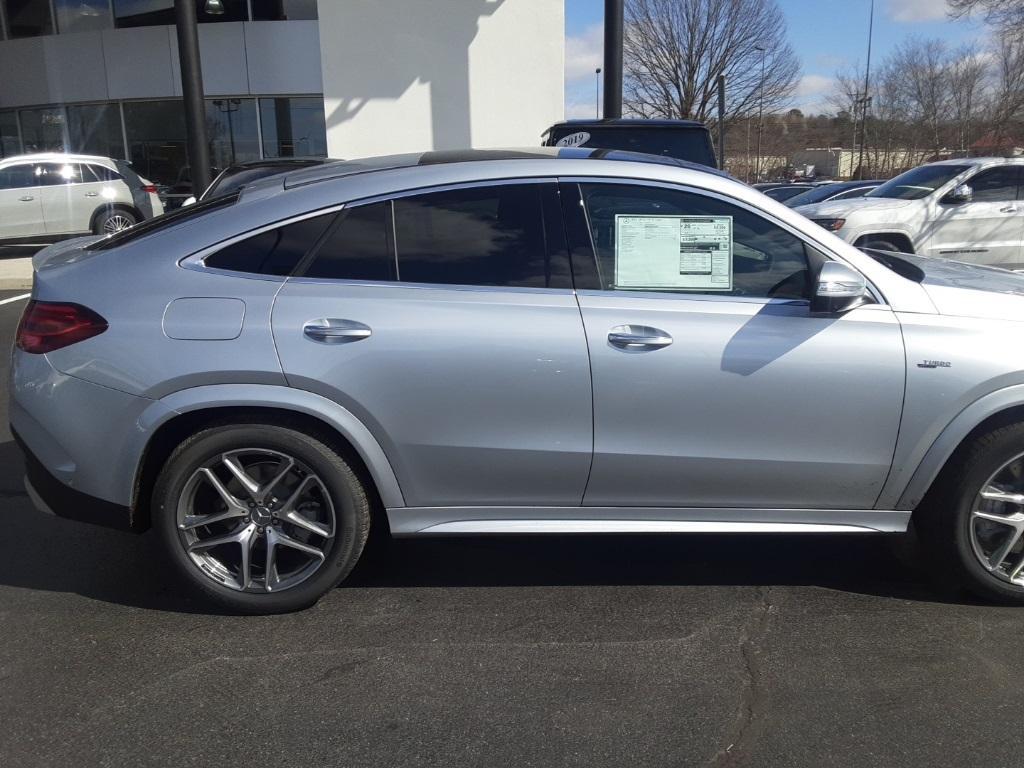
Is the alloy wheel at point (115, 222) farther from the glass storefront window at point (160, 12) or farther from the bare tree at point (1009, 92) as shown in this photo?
the bare tree at point (1009, 92)

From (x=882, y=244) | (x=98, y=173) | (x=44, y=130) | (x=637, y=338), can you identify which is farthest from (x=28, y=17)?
(x=637, y=338)

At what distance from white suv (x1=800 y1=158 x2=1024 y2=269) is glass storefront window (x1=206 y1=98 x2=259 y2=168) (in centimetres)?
1341

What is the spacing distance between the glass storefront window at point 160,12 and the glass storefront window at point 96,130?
78.2 inches

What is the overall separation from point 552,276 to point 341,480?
42.9 inches

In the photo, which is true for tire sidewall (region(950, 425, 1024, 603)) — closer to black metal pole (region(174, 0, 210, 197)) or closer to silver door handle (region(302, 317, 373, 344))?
silver door handle (region(302, 317, 373, 344))

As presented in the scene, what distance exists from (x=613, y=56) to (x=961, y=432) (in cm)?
936

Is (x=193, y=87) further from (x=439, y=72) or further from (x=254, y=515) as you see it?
(x=254, y=515)

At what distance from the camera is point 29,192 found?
560 inches

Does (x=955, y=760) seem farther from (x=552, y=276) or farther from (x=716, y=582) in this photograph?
(x=552, y=276)

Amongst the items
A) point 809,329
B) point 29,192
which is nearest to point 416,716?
point 809,329

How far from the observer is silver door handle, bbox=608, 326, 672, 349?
10.3ft

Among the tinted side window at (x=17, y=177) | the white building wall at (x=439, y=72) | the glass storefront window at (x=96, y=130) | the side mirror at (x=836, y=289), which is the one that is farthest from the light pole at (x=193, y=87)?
the side mirror at (x=836, y=289)

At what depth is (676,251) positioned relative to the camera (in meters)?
3.30

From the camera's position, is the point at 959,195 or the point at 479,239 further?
the point at 959,195
